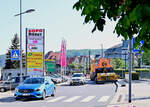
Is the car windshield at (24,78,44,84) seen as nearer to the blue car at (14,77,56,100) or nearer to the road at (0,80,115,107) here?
the blue car at (14,77,56,100)

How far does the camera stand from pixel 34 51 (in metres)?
35.2

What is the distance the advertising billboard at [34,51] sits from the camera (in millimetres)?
34688

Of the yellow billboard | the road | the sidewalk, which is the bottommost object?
the road

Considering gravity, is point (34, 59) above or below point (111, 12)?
below

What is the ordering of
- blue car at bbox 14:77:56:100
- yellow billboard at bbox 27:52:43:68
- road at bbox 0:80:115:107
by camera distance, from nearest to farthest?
road at bbox 0:80:115:107, blue car at bbox 14:77:56:100, yellow billboard at bbox 27:52:43:68

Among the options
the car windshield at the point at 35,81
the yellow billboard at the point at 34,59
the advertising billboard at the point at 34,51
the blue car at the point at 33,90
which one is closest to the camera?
the blue car at the point at 33,90

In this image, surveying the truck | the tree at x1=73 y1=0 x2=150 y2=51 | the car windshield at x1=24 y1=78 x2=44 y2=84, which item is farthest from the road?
the truck

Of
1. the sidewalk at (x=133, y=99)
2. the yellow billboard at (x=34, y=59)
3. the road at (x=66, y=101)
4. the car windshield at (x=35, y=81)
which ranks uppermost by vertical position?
the yellow billboard at (x=34, y=59)

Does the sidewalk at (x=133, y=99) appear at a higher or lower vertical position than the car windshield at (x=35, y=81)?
lower

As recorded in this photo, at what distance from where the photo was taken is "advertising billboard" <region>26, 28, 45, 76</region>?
3469cm

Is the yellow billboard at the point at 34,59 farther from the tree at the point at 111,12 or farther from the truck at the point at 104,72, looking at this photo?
the tree at the point at 111,12

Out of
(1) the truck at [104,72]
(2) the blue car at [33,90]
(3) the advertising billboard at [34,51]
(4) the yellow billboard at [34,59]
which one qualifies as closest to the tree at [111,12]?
(2) the blue car at [33,90]

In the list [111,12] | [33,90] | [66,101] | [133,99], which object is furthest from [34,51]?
[111,12]

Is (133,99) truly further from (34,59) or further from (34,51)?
(34,59)
